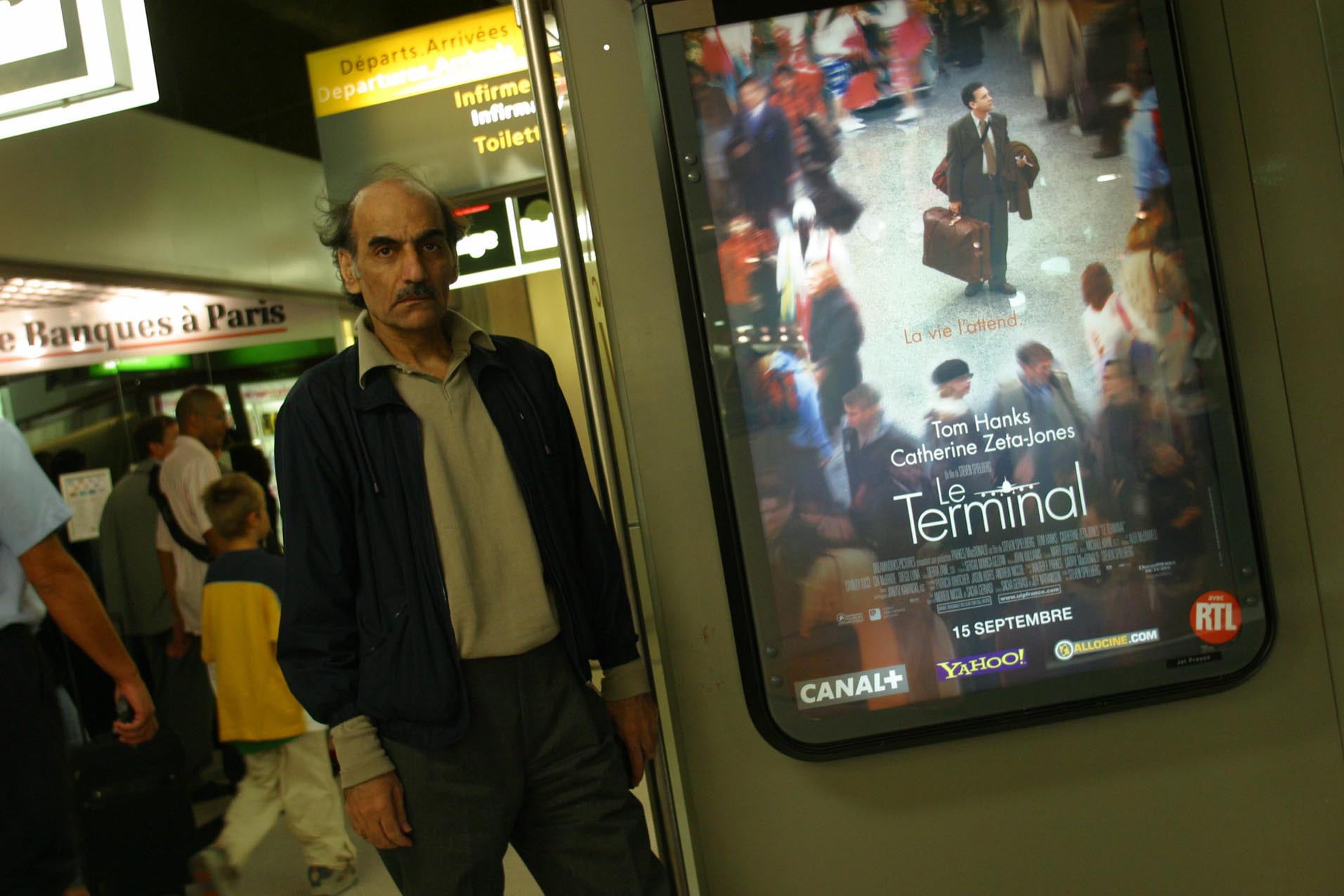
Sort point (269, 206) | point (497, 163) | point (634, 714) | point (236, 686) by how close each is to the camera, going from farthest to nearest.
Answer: point (269, 206)
point (497, 163)
point (236, 686)
point (634, 714)

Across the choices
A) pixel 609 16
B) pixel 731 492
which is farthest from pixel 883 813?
pixel 609 16

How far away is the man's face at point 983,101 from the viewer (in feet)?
6.80

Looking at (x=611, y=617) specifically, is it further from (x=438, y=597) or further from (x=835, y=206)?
(x=835, y=206)

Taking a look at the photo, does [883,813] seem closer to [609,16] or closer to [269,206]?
[609,16]

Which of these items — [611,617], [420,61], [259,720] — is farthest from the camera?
[420,61]

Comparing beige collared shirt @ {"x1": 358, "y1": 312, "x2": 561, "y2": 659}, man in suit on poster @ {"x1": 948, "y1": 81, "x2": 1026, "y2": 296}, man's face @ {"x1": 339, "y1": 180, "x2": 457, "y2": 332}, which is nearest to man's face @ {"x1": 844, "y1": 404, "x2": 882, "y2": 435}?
man in suit on poster @ {"x1": 948, "y1": 81, "x2": 1026, "y2": 296}

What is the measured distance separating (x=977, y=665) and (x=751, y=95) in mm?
1163

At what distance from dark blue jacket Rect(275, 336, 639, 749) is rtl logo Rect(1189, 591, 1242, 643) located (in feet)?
3.84

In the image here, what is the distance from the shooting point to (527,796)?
71.2 inches

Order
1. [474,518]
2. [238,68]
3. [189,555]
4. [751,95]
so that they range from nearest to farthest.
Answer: [474,518] → [751,95] → [189,555] → [238,68]

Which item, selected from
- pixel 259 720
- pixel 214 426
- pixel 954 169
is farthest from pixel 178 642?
pixel 954 169

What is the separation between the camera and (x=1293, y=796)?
214 cm

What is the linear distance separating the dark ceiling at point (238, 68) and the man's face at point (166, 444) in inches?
48.1

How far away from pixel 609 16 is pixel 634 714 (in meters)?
1.31
